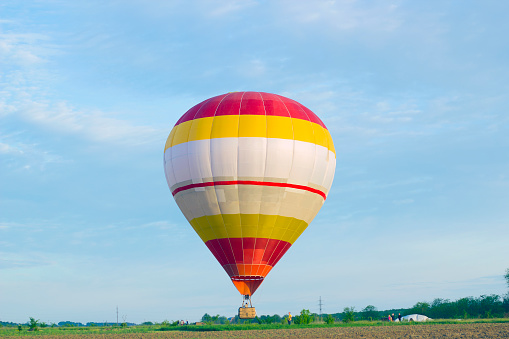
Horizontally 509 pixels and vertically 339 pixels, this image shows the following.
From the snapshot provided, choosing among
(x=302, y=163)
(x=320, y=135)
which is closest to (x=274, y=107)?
(x=320, y=135)

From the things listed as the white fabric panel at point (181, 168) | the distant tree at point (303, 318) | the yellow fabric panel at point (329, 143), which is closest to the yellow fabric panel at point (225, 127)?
the white fabric panel at point (181, 168)

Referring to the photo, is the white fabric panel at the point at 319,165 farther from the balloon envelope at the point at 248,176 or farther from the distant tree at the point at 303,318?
the distant tree at the point at 303,318

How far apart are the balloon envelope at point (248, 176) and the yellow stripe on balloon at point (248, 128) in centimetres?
7

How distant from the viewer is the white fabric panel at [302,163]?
145ft

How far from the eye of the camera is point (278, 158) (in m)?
43.5

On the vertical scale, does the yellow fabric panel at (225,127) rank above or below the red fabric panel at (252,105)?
below

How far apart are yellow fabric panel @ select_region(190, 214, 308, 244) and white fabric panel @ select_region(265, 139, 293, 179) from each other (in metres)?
3.19

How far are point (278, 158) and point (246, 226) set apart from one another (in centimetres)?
542

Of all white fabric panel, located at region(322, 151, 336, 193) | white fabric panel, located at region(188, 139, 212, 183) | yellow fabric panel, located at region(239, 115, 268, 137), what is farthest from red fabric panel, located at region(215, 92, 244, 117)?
white fabric panel, located at region(322, 151, 336, 193)

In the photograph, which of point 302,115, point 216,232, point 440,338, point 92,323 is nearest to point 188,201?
point 216,232

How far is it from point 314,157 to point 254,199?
5.83 m

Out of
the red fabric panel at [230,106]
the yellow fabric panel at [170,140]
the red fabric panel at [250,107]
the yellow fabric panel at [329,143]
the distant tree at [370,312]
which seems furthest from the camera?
the distant tree at [370,312]

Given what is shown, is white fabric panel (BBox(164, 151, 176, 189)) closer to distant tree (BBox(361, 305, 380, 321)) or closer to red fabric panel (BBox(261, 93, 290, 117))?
red fabric panel (BBox(261, 93, 290, 117))

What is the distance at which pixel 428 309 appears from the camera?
84.7m
